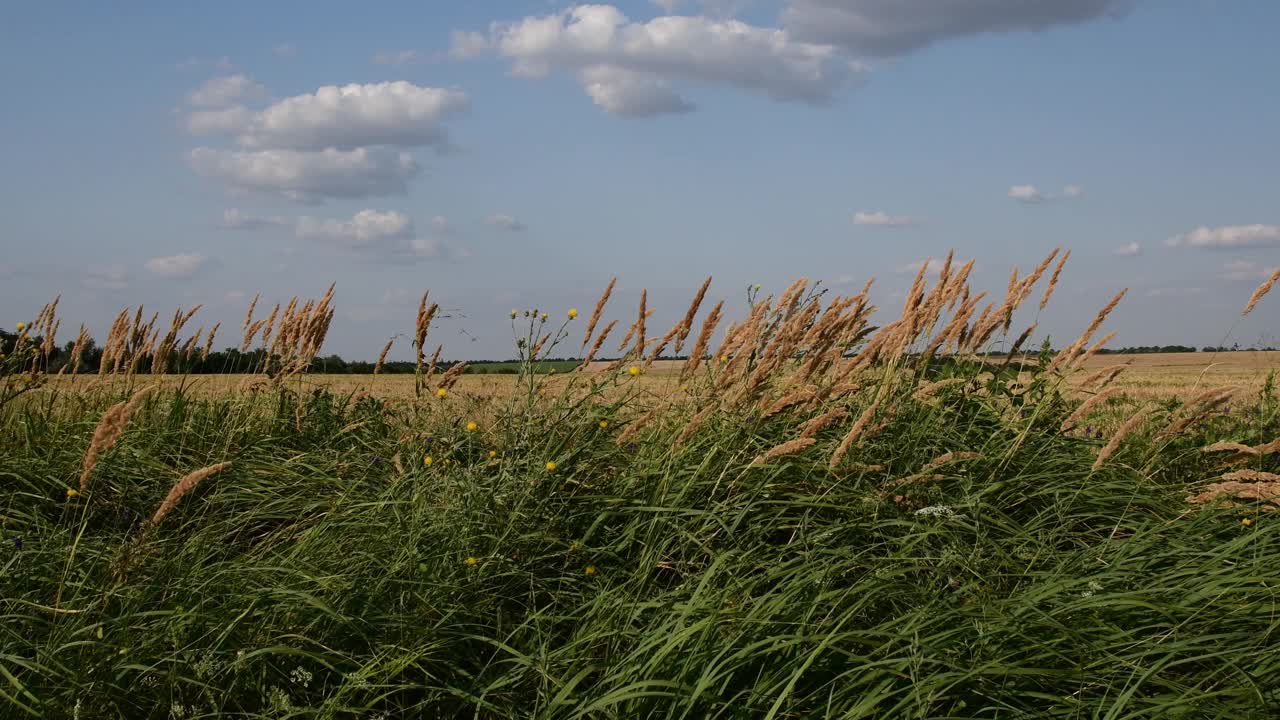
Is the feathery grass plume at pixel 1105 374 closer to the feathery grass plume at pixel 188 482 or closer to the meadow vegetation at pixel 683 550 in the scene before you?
the meadow vegetation at pixel 683 550

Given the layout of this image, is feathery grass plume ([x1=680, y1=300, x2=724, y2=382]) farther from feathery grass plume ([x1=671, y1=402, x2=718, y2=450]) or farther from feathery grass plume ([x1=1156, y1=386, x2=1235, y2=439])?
feathery grass plume ([x1=1156, y1=386, x2=1235, y2=439])

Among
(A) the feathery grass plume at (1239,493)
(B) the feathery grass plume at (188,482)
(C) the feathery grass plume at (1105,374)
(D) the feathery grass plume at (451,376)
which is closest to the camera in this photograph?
(B) the feathery grass plume at (188,482)

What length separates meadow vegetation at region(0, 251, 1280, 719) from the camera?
252 cm

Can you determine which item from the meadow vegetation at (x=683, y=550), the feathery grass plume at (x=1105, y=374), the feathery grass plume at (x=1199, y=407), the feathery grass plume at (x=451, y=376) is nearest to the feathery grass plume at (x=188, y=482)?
the meadow vegetation at (x=683, y=550)

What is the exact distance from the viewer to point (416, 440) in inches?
165

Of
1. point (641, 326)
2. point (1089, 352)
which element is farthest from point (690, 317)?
point (1089, 352)

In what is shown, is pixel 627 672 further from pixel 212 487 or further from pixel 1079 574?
pixel 212 487

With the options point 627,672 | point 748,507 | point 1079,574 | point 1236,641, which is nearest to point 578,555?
point 748,507

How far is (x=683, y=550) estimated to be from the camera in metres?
3.12

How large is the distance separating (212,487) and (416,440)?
102cm

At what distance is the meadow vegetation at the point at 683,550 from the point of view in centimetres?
252

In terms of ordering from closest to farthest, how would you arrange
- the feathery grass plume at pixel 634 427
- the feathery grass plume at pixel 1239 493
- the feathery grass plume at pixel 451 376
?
the feathery grass plume at pixel 1239 493 → the feathery grass plume at pixel 634 427 → the feathery grass plume at pixel 451 376

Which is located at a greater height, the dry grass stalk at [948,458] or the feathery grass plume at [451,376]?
the feathery grass plume at [451,376]

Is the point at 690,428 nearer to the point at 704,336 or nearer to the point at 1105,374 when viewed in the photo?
the point at 704,336
